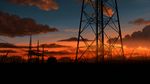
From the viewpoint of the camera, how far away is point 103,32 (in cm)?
3906

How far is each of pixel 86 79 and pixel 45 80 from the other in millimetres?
2299

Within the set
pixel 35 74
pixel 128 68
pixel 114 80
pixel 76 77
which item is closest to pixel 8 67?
pixel 35 74

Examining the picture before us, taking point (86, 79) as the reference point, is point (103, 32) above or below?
above

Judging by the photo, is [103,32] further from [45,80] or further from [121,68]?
[45,80]

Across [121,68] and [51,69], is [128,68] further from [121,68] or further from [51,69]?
[51,69]

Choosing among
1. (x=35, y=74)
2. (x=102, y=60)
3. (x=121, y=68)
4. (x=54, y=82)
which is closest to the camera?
(x=54, y=82)

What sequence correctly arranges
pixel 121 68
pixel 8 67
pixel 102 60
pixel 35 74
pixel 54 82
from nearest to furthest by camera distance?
pixel 54 82
pixel 35 74
pixel 8 67
pixel 121 68
pixel 102 60

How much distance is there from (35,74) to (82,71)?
291cm

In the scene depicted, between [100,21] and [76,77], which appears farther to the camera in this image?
[100,21]

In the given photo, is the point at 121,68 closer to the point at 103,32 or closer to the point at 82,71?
the point at 82,71

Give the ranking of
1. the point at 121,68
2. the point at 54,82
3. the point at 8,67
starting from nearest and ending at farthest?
the point at 54,82 < the point at 8,67 < the point at 121,68

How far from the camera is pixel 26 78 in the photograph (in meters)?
16.4

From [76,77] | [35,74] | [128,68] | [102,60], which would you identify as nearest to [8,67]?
[35,74]

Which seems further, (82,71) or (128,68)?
(128,68)
